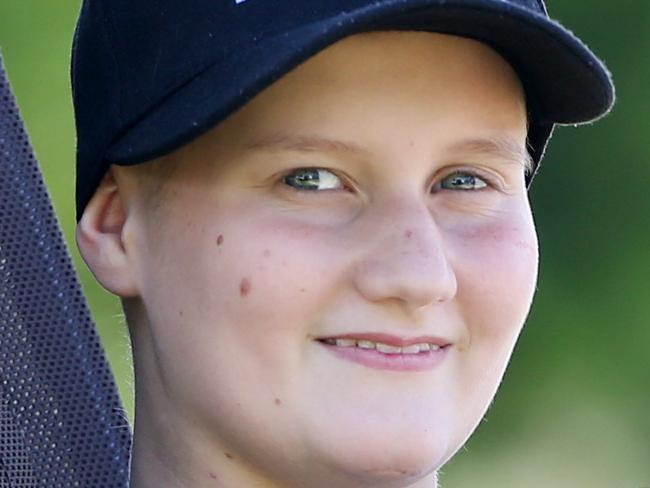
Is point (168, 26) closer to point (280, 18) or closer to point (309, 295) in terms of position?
point (280, 18)

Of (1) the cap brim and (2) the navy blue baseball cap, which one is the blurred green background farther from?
(1) the cap brim

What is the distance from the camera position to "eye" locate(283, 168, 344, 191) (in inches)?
75.5

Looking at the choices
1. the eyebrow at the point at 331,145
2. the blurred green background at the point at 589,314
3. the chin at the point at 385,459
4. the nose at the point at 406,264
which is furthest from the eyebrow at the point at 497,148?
the blurred green background at the point at 589,314

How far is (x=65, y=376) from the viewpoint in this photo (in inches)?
90.5

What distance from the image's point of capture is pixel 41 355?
89.4 inches

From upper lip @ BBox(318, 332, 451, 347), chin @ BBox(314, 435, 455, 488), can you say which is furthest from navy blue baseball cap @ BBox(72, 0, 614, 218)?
Answer: chin @ BBox(314, 435, 455, 488)

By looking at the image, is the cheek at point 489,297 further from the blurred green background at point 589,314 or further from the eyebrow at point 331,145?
the blurred green background at point 589,314

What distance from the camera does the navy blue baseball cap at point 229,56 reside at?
184 centimetres

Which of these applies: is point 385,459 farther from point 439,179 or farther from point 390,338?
point 439,179

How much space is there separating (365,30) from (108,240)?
0.44 m

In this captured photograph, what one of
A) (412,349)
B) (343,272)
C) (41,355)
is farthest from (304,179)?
(41,355)

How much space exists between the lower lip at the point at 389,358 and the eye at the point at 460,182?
7.6 inches

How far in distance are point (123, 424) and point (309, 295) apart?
0.60 meters

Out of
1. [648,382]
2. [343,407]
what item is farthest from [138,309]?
[648,382]
